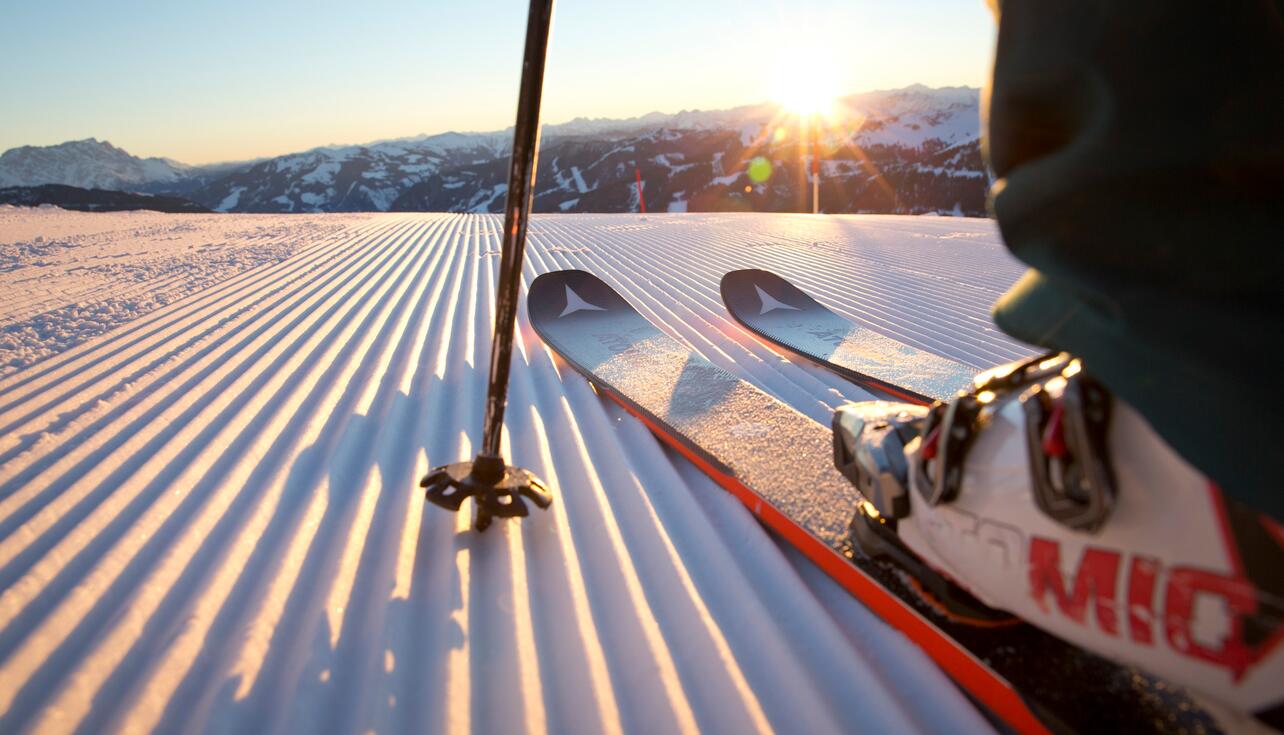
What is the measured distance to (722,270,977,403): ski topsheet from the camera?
2291 mm

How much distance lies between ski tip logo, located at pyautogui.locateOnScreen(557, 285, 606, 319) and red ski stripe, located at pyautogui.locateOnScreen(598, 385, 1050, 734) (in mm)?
1741

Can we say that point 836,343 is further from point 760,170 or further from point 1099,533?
point 760,170

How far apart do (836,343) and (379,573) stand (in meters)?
2.23

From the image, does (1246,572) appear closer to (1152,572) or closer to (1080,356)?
(1152,572)

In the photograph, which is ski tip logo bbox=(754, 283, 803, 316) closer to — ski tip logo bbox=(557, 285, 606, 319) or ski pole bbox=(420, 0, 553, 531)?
ski tip logo bbox=(557, 285, 606, 319)

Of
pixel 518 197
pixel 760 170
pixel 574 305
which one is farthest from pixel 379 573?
pixel 760 170

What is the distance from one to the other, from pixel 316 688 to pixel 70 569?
676mm

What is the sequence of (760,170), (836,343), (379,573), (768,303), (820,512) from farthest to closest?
(760,170)
(768,303)
(836,343)
(820,512)
(379,573)

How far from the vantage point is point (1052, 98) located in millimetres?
649

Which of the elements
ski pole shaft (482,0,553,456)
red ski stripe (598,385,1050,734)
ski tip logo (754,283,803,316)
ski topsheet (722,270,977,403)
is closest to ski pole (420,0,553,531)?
ski pole shaft (482,0,553,456)

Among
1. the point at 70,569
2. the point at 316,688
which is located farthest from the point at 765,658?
the point at 70,569

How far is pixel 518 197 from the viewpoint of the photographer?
117 cm

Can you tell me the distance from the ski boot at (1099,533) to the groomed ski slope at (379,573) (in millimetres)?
343

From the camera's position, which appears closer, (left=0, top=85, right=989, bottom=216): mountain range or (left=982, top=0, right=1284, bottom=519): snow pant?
(left=982, top=0, right=1284, bottom=519): snow pant
